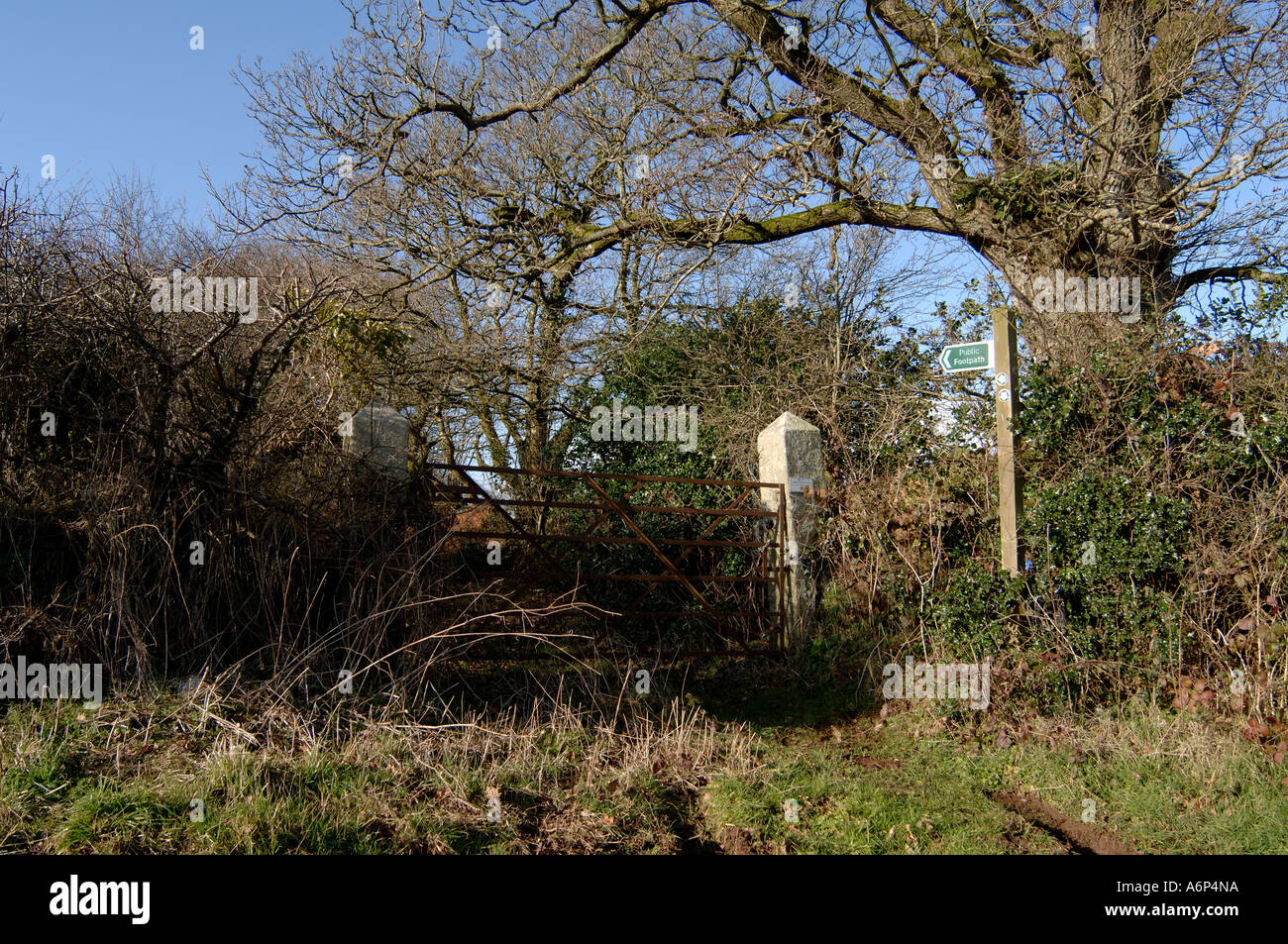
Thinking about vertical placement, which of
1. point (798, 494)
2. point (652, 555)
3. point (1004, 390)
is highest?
point (1004, 390)

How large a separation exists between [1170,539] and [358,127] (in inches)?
342

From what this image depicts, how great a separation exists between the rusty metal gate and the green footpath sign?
2393mm

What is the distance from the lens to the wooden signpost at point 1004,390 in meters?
6.68

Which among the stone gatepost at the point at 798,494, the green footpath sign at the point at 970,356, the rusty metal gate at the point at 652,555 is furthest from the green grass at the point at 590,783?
the green footpath sign at the point at 970,356

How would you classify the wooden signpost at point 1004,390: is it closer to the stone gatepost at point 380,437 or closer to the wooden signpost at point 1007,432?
the wooden signpost at point 1007,432

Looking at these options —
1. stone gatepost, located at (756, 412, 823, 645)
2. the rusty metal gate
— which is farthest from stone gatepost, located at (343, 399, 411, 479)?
stone gatepost, located at (756, 412, 823, 645)

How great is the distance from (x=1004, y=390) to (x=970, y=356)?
50 cm

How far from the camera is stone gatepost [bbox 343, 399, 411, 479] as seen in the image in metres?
6.86

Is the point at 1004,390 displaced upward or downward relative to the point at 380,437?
upward

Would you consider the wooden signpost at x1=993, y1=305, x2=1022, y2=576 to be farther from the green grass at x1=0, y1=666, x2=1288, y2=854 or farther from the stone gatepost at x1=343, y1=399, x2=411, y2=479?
the stone gatepost at x1=343, y1=399, x2=411, y2=479

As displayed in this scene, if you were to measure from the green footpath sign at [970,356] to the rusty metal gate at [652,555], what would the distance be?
7.85ft

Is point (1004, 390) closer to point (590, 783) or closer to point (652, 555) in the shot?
point (652, 555)

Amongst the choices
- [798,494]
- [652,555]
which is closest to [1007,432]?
[798,494]

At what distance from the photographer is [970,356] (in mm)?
6672
